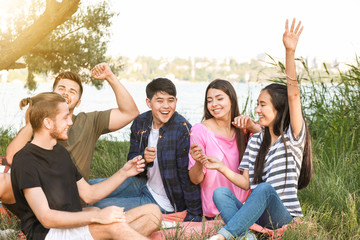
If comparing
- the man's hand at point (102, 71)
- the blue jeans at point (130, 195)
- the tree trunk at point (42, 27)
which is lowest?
the blue jeans at point (130, 195)

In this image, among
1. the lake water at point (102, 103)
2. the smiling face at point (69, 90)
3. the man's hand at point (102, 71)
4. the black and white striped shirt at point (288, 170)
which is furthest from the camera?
the lake water at point (102, 103)

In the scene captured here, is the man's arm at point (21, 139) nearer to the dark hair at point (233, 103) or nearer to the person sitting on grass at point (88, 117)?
the person sitting on grass at point (88, 117)

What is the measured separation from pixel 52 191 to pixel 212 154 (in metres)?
1.51

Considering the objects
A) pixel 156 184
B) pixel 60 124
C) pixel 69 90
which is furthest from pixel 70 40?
pixel 60 124

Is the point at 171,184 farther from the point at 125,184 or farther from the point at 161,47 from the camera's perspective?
the point at 161,47

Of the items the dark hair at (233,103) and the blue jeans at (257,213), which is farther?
the dark hair at (233,103)

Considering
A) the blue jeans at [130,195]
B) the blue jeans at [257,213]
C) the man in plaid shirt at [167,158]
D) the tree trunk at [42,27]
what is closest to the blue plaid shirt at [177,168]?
the man in plaid shirt at [167,158]

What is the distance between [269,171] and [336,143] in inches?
86.7

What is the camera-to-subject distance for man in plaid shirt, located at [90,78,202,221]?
12.1 feet

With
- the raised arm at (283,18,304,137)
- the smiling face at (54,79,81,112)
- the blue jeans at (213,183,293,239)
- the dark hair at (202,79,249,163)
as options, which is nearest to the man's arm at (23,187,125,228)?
the blue jeans at (213,183,293,239)

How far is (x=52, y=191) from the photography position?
2574 millimetres

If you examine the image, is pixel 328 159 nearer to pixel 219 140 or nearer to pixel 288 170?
pixel 219 140

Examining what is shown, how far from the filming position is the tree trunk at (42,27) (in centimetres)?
591

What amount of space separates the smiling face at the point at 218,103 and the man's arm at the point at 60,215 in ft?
4.90
